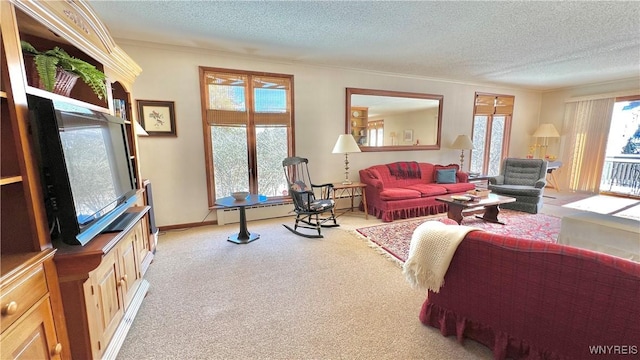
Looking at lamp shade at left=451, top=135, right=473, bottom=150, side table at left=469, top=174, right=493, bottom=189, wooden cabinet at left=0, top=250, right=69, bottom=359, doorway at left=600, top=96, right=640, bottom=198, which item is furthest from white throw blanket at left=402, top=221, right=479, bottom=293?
doorway at left=600, top=96, right=640, bottom=198

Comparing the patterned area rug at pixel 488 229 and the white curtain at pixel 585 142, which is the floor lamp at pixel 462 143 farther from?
the white curtain at pixel 585 142

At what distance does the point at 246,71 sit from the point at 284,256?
109 inches

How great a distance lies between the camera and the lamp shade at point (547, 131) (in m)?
6.20

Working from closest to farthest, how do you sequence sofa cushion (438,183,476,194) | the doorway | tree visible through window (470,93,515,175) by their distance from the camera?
sofa cushion (438,183,476,194), the doorway, tree visible through window (470,93,515,175)

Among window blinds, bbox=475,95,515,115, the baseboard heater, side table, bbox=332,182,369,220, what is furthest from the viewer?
window blinds, bbox=475,95,515,115

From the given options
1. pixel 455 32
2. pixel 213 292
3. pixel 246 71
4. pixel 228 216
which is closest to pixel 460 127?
pixel 455 32

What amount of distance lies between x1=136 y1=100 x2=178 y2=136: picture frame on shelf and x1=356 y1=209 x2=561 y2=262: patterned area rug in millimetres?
3023

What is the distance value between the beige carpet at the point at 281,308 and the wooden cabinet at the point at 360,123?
2.44 m

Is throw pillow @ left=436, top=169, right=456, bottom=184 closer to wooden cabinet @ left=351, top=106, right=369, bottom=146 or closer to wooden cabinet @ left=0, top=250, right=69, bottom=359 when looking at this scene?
wooden cabinet @ left=351, top=106, right=369, bottom=146

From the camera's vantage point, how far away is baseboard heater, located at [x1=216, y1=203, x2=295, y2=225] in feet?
13.1

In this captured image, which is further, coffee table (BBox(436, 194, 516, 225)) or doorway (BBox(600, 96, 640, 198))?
doorway (BBox(600, 96, 640, 198))

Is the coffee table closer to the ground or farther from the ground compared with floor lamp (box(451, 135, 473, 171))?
closer to the ground

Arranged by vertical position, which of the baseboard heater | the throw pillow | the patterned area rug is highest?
the throw pillow

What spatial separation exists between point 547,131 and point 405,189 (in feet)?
15.1
